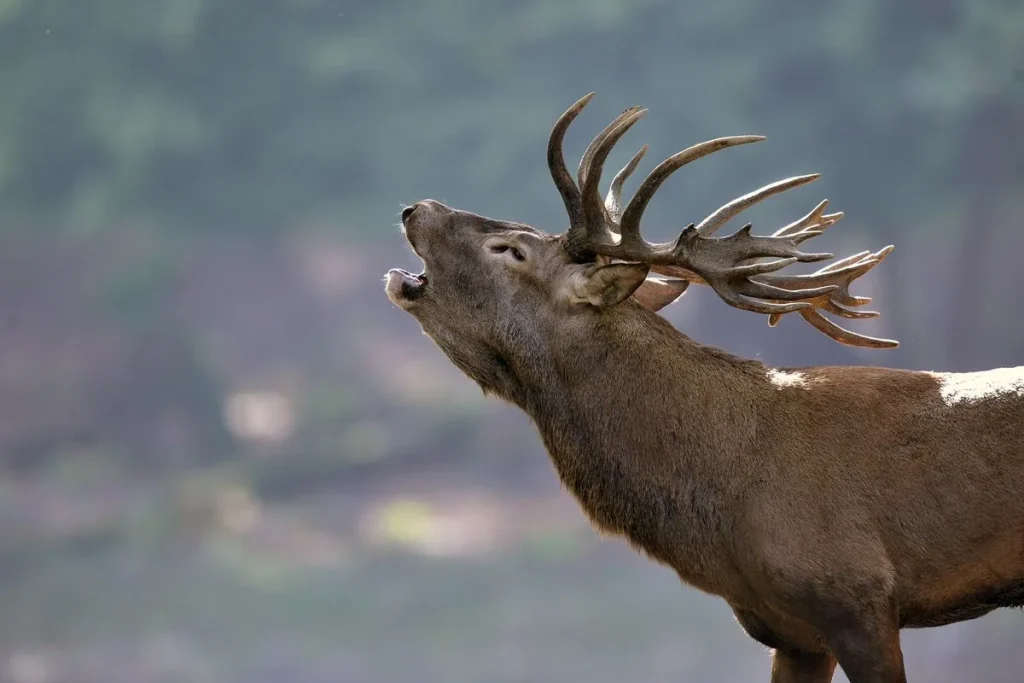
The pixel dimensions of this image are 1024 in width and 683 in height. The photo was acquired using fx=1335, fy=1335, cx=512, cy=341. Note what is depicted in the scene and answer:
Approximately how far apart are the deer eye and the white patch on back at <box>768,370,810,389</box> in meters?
0.85

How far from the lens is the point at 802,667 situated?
13.4ft

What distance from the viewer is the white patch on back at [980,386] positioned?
3.86 metres

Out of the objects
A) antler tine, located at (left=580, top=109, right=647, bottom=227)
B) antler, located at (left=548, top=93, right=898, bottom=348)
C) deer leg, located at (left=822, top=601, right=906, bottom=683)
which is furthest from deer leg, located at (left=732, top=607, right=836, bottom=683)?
antler tine, located at (left=580, top=109, right=647, bottom=227)

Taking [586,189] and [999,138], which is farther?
[999,138]

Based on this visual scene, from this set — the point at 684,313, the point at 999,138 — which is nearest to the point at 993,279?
the point at 999,138

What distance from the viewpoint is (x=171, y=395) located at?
10781 mm

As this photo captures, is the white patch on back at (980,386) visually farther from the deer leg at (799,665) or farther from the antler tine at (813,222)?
the deer leg at (799,665)

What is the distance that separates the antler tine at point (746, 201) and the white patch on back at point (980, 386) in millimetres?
711

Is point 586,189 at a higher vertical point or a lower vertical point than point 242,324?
lower

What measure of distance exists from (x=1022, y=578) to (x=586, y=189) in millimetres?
1687

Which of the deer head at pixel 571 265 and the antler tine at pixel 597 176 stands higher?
the antler tine at pixel 597 176

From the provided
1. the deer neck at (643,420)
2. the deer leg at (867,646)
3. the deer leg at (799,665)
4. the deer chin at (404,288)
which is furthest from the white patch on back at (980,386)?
the deer chin at (404,288)

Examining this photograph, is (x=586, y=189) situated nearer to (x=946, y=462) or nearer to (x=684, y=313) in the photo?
(x=946, y=462)

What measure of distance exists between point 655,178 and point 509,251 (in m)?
0.52
